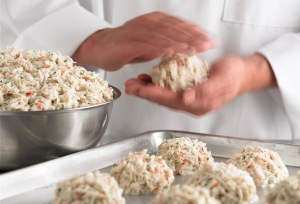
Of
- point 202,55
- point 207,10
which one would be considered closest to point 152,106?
point 202,55

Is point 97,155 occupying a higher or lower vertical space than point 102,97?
lower

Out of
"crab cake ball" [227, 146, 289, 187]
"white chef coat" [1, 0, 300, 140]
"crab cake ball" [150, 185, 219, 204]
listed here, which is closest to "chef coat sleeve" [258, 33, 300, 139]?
"white chef coat" [1, 0, 300, 140]

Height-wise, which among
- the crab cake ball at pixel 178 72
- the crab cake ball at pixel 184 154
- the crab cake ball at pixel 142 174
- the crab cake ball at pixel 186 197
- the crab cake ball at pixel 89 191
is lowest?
the crab cake ball at pixel 184 154

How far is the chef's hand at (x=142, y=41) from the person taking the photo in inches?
69.1

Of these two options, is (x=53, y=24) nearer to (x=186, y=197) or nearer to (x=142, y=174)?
(x=142, y=174)

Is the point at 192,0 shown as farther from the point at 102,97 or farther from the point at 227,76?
the point at 102,97

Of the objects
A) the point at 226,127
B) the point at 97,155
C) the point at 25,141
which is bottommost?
the point at 226,127

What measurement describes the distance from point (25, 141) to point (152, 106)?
83 cm

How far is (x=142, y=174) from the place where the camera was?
1.60 meters

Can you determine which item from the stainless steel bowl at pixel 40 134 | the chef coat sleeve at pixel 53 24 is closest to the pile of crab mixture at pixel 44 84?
the stainless steel bowl at pixel 40 134

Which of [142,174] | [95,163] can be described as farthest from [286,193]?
[95,163]

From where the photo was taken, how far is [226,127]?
2338mm

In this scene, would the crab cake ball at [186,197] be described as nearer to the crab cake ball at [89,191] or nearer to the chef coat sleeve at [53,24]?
the crab cake ball at [89,191]

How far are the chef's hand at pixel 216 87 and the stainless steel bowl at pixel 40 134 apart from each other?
0.50 ft
